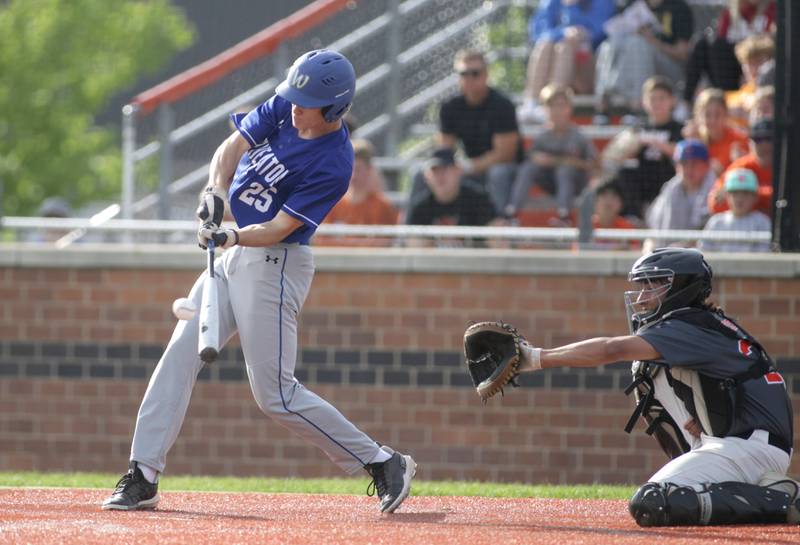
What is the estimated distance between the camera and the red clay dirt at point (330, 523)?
18.8ft

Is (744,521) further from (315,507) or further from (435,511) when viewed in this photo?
(315,507)

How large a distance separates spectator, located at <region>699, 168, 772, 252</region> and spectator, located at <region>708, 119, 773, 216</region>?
0.08 metres

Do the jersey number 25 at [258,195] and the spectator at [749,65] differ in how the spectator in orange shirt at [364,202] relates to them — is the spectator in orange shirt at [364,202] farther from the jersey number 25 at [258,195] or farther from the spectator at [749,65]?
the jersey number 25 at [258,195]

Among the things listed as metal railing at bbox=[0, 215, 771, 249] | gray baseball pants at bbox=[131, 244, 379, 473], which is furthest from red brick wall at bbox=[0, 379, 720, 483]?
gray baseball pants at bbox=[131, 244, 379, 473]

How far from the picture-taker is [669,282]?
6.54 m

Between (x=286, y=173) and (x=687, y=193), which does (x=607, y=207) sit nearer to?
(x=687, y=193)

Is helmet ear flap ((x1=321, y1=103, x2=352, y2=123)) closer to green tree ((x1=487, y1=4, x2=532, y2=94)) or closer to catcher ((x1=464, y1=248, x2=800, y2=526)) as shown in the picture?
catcher ((x1=464, y1=248, x2=800, y2=526))

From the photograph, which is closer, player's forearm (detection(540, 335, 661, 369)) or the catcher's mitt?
player's forearm (detection(540, 335, 661, 369))

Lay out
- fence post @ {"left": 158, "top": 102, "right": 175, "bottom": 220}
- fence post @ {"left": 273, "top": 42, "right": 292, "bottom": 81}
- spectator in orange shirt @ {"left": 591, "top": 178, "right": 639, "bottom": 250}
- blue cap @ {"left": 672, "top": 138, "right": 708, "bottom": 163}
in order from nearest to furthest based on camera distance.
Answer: blue cap @ {"left": 672, "top": 138, "right": 708, "bottom": 163} < spectator in orange shirt @ {"left": 591, "top": 178, "right": 639, "bottom": 250} < fence post @ {"left": 158, "top": 102, "right": 175, "bottom": 220} < fence post @ {"left": 273, "top": 42, "right": 292, "bottom": 81}

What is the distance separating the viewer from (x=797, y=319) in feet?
33.4

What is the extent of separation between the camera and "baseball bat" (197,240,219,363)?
6270 mm

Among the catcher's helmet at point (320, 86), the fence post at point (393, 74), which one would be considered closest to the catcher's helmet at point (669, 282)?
the catcher's helmet at point (320, 86)

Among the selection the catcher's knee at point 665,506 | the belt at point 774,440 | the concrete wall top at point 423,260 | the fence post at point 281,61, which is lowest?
the catcher's knee at point 665,506

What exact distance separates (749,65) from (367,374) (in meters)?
4.11
